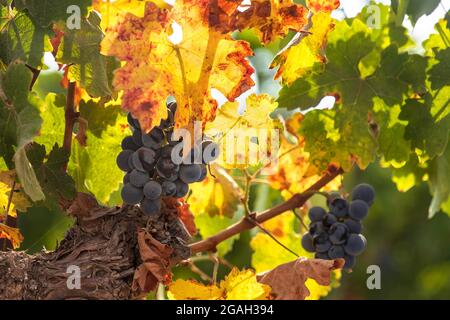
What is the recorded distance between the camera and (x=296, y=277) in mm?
1606

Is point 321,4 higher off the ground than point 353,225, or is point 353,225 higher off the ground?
point 321,4

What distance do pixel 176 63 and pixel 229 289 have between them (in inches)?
16.9

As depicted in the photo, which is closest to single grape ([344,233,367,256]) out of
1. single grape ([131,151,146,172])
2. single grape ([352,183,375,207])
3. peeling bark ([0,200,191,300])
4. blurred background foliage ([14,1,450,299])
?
single grape ([352,183,375,207])

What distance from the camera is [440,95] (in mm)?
1716

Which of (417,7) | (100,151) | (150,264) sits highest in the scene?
(417,7)

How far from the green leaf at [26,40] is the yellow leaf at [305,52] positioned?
17.4 inches

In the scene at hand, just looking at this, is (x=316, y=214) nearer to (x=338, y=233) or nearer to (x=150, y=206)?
(x=338, y=233)

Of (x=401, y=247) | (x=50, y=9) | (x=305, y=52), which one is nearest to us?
(x=50, y=9)

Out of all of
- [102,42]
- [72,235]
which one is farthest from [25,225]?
[102,42]

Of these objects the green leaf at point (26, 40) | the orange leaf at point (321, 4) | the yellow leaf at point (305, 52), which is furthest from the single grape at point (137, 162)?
the orange leaf at point (321, 4)

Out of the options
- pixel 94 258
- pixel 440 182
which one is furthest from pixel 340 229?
pixel 94 258

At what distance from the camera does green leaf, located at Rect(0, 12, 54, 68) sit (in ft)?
4.93
